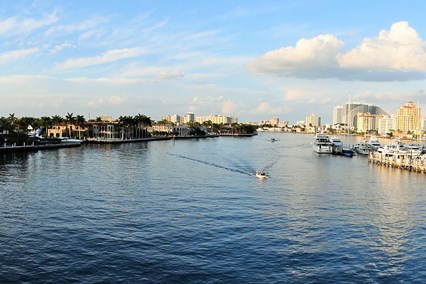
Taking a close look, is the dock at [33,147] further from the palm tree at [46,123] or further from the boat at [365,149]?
the boat at [365,149]

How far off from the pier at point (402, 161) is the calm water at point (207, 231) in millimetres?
18428

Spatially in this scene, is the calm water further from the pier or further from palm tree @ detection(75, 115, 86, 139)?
palm tree @ detection(75, 115, 86, 139)

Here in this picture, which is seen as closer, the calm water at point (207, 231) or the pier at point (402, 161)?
the calm water at point (207, 231)

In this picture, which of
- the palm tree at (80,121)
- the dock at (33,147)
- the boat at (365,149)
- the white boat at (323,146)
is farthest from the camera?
the palm tree at (80,121)

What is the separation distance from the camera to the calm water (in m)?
19.3

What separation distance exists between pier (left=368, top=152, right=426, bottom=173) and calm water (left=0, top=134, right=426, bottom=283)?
725 inches

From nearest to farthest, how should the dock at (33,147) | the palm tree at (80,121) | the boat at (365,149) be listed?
1. the dock at (33,147)
2. the boat at (365,149)
3. the palm tree at (80,121)

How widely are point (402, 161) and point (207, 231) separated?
174 ft

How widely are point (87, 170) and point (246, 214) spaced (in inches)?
1225

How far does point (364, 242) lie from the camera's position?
79.6 ft

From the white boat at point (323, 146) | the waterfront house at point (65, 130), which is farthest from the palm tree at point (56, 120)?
the white boat at point (323, 146)

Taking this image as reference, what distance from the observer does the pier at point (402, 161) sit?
2505 inches

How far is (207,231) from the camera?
25.3 meters

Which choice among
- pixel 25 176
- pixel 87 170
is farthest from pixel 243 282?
pixel 87 170
